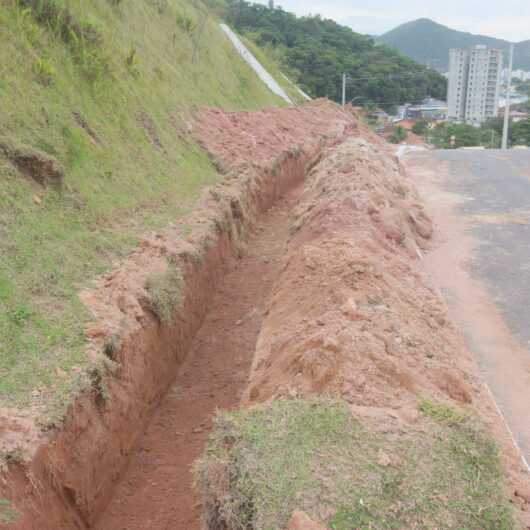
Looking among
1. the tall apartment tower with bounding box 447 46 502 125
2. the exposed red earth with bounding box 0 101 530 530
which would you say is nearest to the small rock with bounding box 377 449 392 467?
the exposed red earth with bounding box 0 101 530 530

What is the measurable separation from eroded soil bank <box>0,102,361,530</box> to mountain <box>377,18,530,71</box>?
9569 centimetres

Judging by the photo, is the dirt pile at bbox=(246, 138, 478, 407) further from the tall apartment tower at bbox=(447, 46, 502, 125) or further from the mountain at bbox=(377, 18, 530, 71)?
the mountain at bbox=(377, 18, 530, 71)

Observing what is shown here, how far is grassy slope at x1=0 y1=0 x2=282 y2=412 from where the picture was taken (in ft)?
19.2

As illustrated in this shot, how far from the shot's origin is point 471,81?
5856cm

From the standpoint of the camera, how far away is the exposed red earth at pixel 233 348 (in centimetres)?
506

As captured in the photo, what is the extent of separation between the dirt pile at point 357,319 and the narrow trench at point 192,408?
109 centimetres

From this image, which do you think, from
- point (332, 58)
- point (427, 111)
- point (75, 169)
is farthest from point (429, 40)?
point (75, 169)

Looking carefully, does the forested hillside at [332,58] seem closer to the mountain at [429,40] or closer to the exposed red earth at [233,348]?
the exposed red earth at [233,348]

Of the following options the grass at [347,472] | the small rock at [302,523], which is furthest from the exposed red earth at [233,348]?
the grass at [347,472]

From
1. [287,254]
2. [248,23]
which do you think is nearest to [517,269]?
[287,254]

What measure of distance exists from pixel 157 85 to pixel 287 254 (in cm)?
667

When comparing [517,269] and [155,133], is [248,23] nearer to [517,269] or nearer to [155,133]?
[155,133]

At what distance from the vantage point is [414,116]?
55.3 m

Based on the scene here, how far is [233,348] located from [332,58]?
41.7 meters
